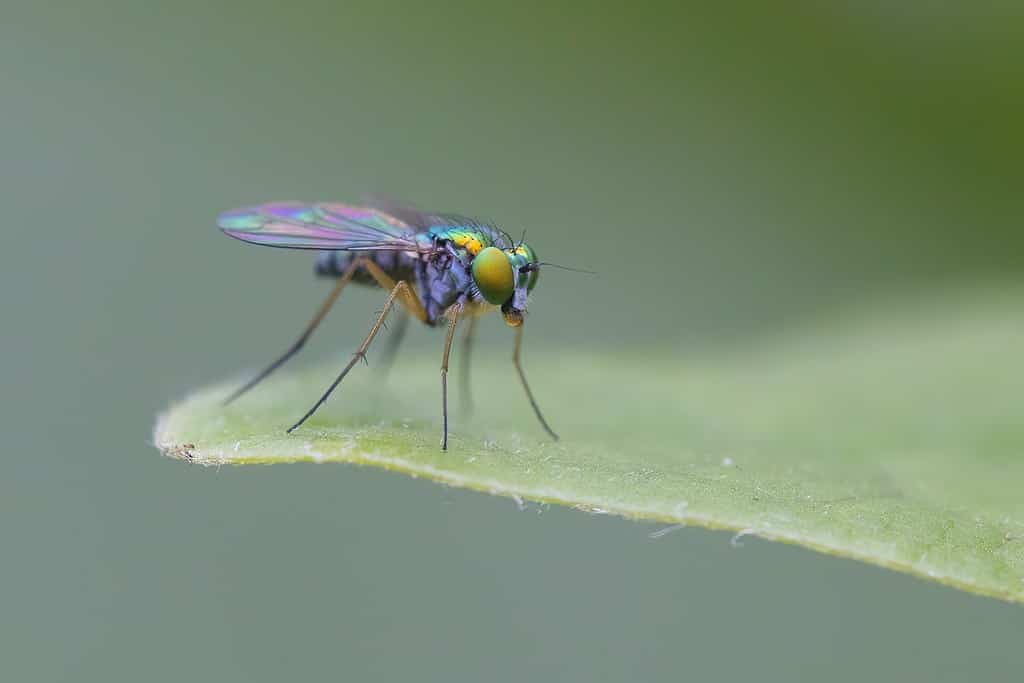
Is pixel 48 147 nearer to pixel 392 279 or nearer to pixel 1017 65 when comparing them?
pixel 392 279

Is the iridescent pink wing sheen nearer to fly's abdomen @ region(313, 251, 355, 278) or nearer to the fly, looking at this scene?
the fly

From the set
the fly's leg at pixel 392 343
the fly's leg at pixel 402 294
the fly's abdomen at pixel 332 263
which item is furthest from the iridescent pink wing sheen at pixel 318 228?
the fly's leg at pixel 392 343

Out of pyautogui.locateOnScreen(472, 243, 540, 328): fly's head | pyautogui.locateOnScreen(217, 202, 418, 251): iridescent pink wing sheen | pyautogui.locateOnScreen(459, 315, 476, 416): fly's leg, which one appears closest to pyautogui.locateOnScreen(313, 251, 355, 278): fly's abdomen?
pyautogui.locateOnScreen(217, 202, 418, 251): iridescent pink wing sheen

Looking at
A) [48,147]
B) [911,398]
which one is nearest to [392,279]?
[911,398]

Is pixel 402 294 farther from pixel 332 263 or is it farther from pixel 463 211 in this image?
pixel 463 211

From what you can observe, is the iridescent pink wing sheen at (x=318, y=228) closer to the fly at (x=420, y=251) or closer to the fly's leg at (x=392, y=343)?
the fly at (x=420, y=251)

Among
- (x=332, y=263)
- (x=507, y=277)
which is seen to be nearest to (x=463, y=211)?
(x=332, y=263)
